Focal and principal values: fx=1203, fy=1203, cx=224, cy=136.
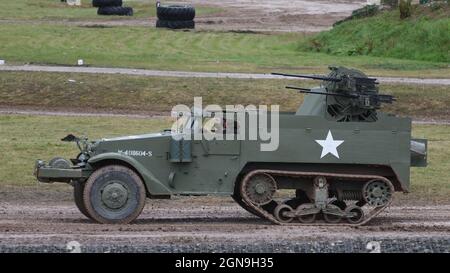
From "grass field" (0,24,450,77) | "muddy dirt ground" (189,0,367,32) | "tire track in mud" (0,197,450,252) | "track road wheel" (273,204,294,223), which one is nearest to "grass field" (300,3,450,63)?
"grass field" (0,24,450,77)

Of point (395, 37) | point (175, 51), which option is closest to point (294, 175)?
point (175, 51)

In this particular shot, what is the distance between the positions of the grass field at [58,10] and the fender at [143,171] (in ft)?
143

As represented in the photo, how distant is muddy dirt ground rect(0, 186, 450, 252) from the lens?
15.6 m

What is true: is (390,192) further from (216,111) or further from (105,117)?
(105,117)

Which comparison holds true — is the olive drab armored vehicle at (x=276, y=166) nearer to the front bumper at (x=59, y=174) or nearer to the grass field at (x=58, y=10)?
the front bumper at (x=59, y=174)

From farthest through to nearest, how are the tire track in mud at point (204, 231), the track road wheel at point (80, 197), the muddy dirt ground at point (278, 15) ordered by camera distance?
the muddy dirt ground at point (278, 15) < the track road wheel at point (80, 197) < the tire track in mud at point (204, 231)

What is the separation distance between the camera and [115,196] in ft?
59.0

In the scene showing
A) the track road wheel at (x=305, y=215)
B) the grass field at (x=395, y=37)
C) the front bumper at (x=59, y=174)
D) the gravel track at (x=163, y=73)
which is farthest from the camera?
the grass field at (x=395, y=37)

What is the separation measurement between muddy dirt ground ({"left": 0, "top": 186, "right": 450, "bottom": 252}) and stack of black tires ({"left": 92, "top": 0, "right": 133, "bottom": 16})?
45.0 m

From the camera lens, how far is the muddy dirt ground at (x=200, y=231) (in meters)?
15.6

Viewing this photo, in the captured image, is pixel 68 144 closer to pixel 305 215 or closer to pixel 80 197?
pixel 80 197

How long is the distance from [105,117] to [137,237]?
1560cm

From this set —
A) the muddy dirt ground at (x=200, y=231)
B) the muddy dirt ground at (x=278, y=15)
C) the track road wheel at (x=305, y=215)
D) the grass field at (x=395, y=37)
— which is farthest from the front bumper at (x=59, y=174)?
the muddy dirt ground at (x=278, y=15)

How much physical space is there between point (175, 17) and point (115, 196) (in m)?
39.9
